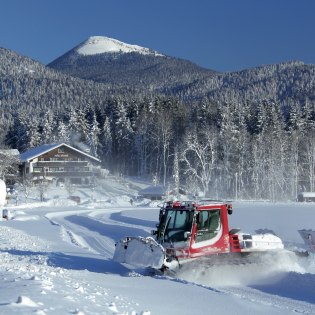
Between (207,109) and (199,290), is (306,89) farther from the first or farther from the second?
(199,290)

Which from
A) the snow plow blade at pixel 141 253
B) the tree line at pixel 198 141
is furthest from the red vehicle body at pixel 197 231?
the tree line at pixel 198 141

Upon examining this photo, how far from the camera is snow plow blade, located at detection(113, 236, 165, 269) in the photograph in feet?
43.0

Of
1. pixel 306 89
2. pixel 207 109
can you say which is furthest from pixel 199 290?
pixel 306 89

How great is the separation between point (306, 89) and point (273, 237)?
A: 592ft

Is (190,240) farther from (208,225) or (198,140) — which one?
(198,140)

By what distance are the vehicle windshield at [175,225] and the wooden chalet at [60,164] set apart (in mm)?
76682

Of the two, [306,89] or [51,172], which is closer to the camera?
[51,172]

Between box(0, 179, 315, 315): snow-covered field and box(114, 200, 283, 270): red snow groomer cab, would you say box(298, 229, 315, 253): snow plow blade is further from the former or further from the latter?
box(114, 200, 283, 270): red snow groomer cab

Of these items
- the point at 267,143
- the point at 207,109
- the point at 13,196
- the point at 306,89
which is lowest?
the point at 13,196

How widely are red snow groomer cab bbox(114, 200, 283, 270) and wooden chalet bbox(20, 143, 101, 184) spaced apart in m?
76.8

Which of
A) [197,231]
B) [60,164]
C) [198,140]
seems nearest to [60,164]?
[60,164]

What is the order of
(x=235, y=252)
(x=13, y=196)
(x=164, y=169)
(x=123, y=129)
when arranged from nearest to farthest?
(x=235, y=252) → (x=13, y=196) → (x=164, y=169) → (x=123, y=129)

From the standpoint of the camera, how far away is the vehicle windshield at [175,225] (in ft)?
46.2

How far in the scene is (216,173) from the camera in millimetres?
81625
